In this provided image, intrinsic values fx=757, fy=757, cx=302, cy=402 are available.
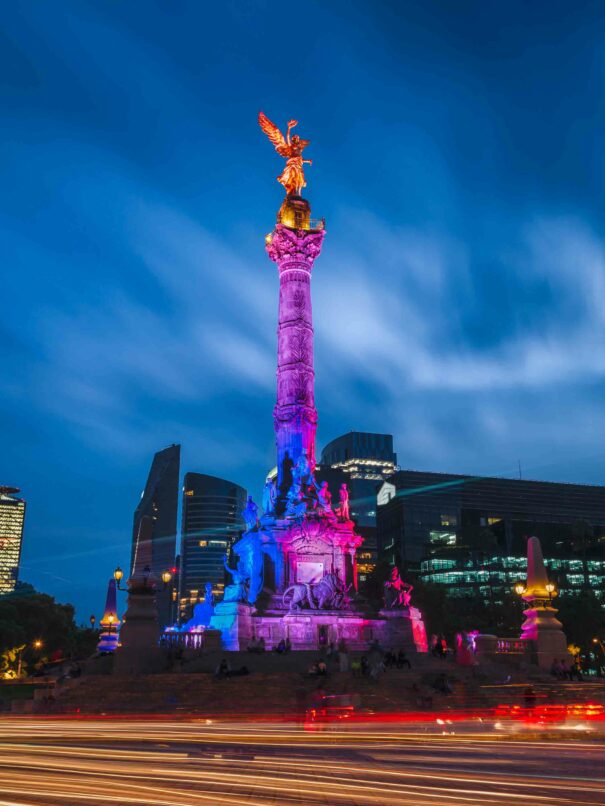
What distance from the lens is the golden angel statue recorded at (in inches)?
1965

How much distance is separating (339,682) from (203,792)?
16.6 m

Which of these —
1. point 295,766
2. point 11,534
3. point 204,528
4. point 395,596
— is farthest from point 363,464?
point 295,766

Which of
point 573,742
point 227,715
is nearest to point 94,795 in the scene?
point 573,742

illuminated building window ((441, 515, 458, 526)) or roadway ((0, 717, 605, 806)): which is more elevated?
illuminated building window ((441, 515, 458, 526))

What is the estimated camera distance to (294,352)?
44406 millimetres

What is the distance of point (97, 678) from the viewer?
79.6 ft

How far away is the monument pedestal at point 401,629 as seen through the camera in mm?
36438

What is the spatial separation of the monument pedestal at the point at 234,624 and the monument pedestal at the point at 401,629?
21.9 ft

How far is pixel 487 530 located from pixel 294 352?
195 ft

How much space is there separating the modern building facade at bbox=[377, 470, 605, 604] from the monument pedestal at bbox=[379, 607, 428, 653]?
168 ft

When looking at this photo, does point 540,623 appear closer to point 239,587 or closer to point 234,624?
point 234,624

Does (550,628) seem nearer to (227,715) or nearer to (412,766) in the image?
(227,715)

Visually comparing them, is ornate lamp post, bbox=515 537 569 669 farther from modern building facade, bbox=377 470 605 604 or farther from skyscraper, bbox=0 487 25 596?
skyscraper, bbox=0 487 25 596

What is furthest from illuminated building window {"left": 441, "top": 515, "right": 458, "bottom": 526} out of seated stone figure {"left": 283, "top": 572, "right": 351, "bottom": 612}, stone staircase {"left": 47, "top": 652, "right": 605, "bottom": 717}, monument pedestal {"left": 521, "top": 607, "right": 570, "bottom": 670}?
stone staircase {"left": 47, "top": 652, "right": 605, "bottom": 717}
